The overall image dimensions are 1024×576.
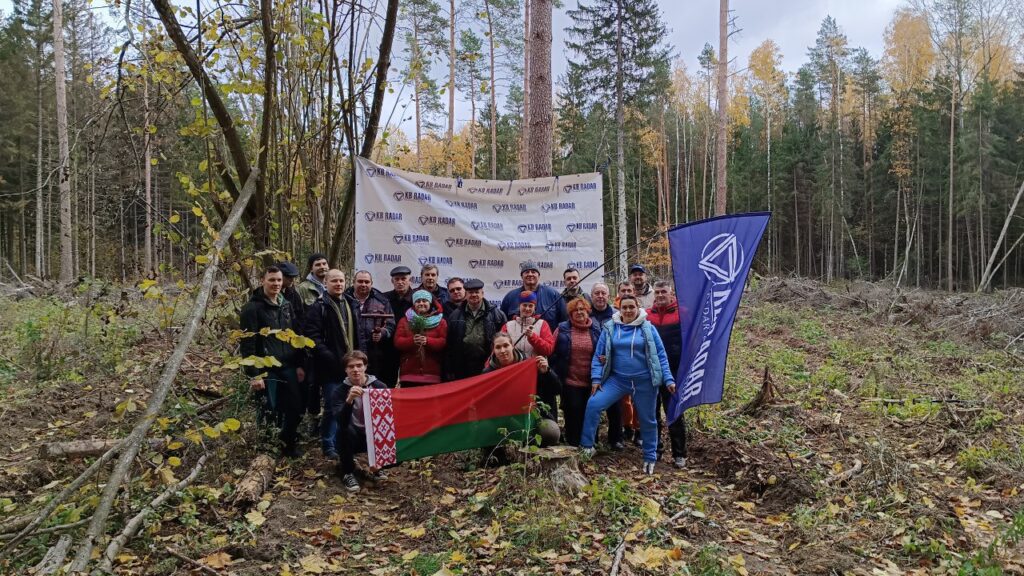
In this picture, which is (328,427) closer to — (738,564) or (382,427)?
(382,427)

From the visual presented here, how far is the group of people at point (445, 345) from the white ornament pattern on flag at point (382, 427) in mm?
179

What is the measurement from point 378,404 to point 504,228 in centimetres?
244

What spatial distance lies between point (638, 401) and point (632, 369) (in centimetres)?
34

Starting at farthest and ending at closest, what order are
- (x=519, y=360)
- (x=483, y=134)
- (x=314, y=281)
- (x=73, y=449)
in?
(x=483, y=134) < (x=314, y=281) < (x=519, y=360) < (x=73, y=449)

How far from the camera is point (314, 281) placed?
5902mm

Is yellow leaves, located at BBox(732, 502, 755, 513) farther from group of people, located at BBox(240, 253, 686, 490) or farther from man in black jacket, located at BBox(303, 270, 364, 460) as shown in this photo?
man in black jacket, located at BBox(303, 270, 364, 460)

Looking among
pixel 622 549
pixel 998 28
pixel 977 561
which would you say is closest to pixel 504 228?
pixel 622 549

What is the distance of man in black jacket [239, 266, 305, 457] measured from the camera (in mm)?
5250

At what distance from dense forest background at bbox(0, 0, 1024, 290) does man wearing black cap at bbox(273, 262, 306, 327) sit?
0.31m

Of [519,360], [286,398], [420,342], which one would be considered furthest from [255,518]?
[519,360]

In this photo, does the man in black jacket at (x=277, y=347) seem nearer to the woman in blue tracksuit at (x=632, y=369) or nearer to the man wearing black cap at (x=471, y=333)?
the man wearing black cap at (x=471, y=333)

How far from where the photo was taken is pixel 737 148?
4334 centimetres

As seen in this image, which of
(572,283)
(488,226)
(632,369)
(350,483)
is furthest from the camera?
(488,226)

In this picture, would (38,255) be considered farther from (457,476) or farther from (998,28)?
(998,28)
